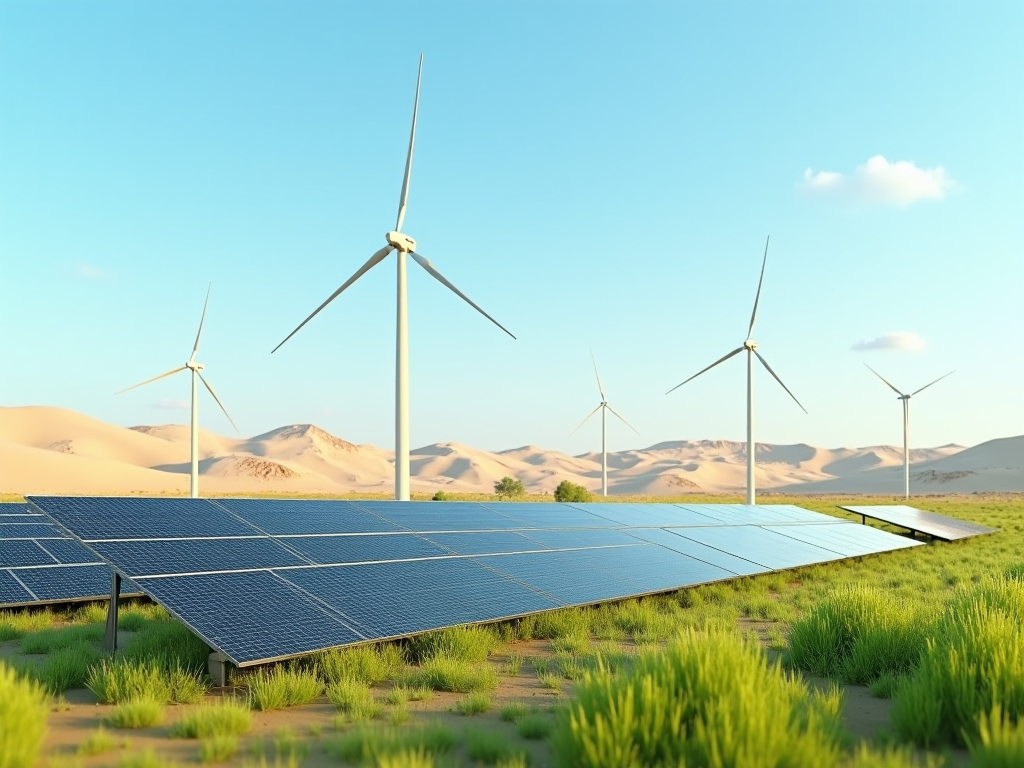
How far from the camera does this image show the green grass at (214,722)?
8.29 meters

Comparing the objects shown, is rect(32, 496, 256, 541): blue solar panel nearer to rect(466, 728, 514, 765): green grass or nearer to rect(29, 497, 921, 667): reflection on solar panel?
rect(29, 497, 921, 667): reflection on solar panel

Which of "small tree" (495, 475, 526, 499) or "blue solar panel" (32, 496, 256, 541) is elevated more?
"blue solar panel" (32, 496, 256, 541)

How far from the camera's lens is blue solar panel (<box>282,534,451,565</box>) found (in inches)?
547

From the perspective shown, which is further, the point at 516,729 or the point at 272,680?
the point at 272,680

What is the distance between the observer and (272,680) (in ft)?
32.6

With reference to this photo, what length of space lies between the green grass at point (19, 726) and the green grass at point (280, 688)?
96.8 inches

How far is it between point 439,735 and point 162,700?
3.57m

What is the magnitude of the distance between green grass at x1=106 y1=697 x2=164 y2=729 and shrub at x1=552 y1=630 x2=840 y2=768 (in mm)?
4422

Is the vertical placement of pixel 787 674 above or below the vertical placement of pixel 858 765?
below

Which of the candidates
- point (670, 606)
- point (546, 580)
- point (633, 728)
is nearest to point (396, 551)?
point (546, 580)

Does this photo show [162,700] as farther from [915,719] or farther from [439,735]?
[915,719]

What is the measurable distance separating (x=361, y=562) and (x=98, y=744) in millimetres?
6389

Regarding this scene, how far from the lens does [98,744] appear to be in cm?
775

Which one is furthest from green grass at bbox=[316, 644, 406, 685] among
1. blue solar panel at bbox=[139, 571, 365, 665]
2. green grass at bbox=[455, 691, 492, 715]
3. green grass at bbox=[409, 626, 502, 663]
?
green grass at bbox=[455, 691, 492, 715]
